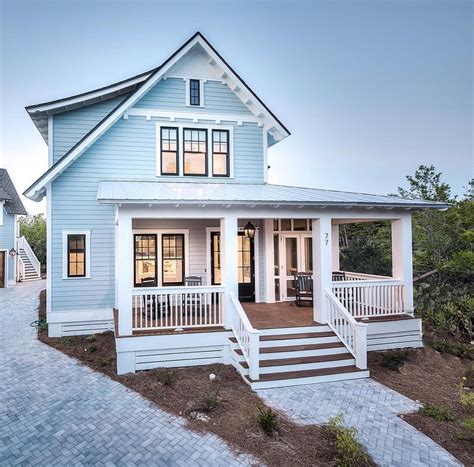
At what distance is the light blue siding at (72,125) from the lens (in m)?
10.6

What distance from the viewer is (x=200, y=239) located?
1100 cm

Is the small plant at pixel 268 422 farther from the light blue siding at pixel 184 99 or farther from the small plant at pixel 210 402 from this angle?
the light blue siding at pixel 184 99

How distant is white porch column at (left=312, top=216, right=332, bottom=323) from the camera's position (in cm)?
830

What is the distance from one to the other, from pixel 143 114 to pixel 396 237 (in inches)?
333

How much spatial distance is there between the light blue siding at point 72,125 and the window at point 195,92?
118 inches

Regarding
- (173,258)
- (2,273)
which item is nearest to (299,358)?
(173,258)

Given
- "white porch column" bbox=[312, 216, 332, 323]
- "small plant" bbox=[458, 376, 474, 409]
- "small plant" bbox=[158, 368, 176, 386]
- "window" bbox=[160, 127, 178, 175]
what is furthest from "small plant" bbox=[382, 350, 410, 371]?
"window" bbox=[160, 127, 178, 175]

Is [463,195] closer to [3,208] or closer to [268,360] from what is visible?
[268,360]

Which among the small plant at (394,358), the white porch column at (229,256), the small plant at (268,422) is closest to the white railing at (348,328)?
the small plant at (394,358)

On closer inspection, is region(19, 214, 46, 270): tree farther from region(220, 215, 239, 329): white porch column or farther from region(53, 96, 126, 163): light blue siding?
region(220, 215, 239, 329): white porch column

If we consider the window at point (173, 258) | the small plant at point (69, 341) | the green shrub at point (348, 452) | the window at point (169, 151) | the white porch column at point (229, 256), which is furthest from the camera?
the window at point (173, 258)

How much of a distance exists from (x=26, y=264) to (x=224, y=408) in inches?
1023

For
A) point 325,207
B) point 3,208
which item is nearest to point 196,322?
point 325,207

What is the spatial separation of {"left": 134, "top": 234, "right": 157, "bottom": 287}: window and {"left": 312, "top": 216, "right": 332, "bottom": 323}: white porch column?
5.17m
